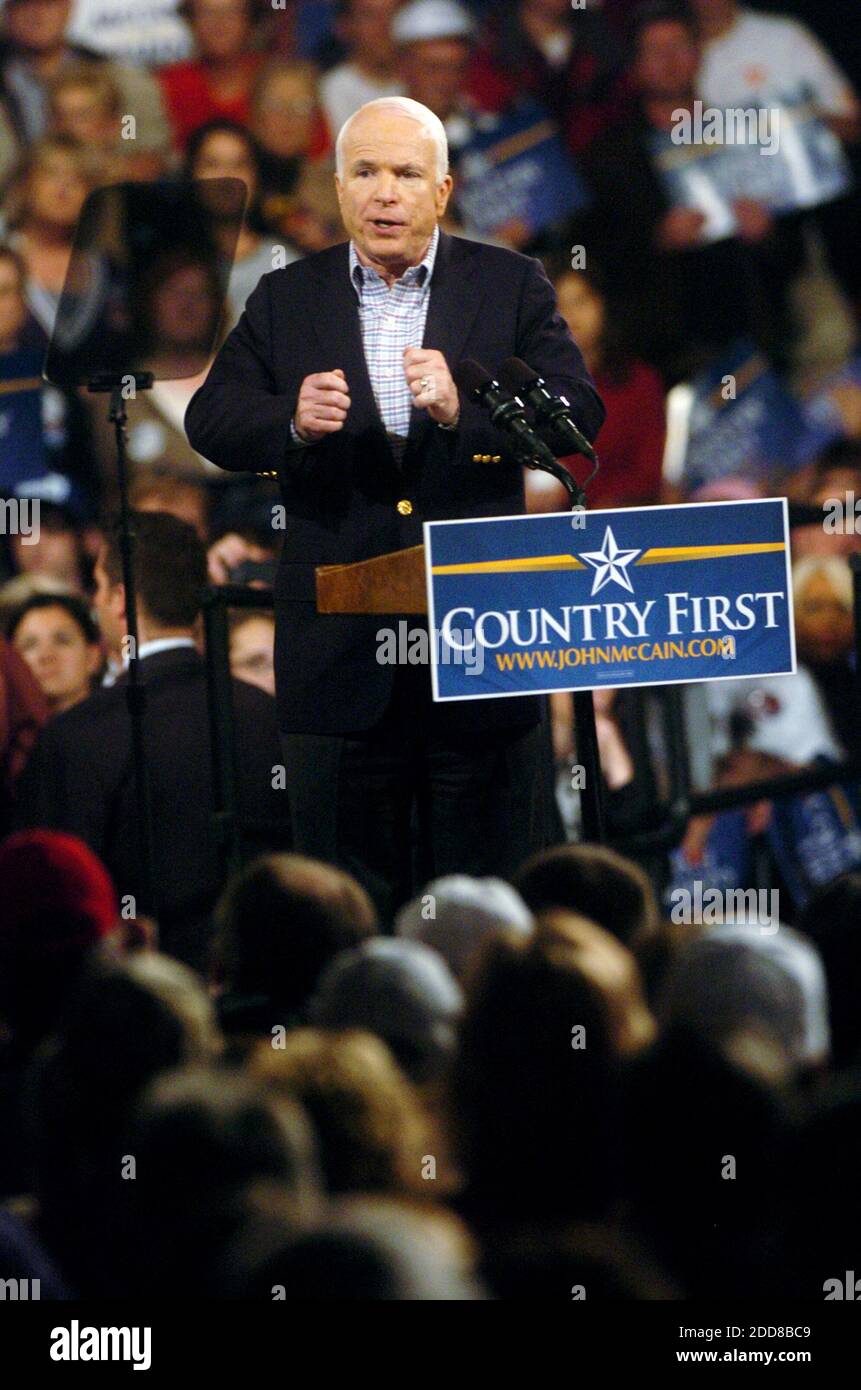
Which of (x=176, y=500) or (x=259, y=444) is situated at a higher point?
(x=176, y=500)

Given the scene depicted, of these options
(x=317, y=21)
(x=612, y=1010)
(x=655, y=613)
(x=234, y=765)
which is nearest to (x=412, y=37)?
(x=317, y=21)

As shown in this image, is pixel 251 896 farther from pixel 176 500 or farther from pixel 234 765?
pixel 176 500

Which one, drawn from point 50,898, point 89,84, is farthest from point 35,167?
point 50,898

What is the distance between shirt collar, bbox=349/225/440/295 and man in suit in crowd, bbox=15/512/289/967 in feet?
2.69

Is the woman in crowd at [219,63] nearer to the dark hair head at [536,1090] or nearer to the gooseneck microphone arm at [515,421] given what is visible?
the gooseneck microphone arm at [515,421]

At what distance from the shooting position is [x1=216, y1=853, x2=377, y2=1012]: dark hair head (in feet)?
10.2

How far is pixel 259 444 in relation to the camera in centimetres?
375

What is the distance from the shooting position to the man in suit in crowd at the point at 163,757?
14.8 feet

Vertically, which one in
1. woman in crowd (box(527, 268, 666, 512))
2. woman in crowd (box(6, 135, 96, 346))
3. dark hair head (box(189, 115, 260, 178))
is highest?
dark hair head (box(189, 115, 260, 178))

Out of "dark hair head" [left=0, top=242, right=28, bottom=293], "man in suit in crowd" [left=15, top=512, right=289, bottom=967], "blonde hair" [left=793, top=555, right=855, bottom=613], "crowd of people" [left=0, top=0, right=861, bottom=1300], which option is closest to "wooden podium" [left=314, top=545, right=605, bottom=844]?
"crowd of people" [left=0, top=0, right=861, bottom=1300]

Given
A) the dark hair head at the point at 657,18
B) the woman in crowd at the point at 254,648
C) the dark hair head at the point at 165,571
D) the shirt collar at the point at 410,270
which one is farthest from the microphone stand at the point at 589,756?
the dark hair head at the point at 657,18

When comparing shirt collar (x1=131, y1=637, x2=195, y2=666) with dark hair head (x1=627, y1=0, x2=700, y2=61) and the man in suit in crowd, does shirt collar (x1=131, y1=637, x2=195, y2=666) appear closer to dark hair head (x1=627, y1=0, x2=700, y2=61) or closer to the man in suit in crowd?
the man in suit in crowd

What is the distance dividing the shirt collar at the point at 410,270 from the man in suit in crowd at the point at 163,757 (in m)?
0.82
